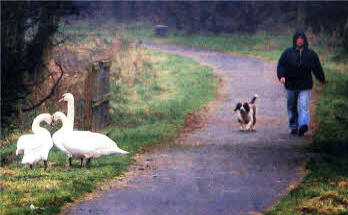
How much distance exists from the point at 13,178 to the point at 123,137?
14.4 ft

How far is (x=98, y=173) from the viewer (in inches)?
425

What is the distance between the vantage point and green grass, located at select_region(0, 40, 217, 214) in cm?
941

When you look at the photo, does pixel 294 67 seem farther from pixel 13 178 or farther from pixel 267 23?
pixel 267 23

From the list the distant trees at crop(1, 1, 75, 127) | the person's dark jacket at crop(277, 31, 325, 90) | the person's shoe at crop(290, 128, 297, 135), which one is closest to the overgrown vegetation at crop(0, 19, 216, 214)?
the distant trees at crop(1, 1, 75, 127)

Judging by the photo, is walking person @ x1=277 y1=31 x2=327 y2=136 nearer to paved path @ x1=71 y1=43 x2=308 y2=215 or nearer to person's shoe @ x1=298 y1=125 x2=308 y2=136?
person's shoe @ x1=298 y1=125 x2=308 y2=136

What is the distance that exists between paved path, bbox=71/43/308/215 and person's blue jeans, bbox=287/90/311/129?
325mm

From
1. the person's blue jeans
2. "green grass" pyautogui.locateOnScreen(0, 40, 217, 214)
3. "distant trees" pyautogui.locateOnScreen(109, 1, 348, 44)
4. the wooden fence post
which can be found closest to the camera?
"green grass" pyautogui.locateOnScreen(0, 40, 217, 214)

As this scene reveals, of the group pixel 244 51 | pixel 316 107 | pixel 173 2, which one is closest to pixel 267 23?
pixel 173 2

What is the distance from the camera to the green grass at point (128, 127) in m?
9.41

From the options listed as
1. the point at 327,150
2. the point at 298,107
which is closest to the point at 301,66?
the point at 298,107

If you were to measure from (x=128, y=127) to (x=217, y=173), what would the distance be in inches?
236

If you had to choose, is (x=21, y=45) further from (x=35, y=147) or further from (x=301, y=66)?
(x=301, y=66)

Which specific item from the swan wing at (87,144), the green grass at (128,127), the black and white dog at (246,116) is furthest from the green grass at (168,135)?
the black and white dog at (246,116)

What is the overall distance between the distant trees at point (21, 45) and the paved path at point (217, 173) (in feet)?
9.72
